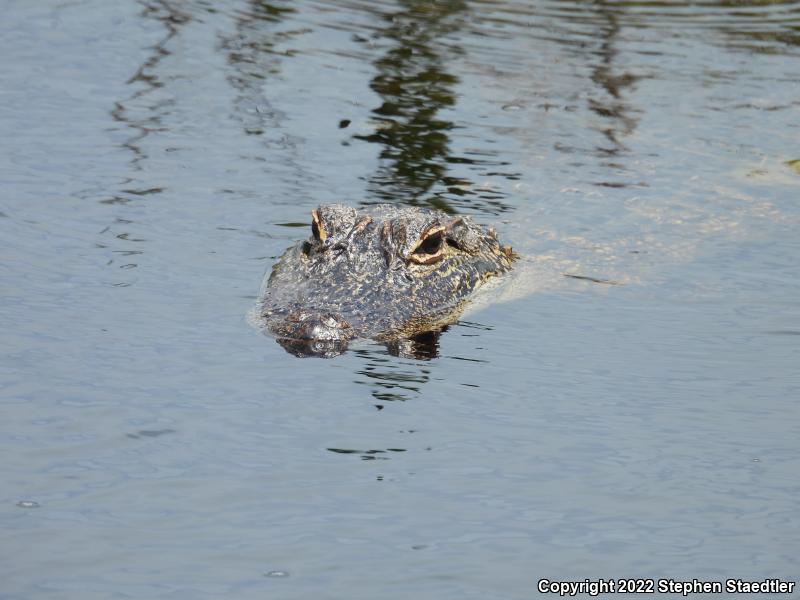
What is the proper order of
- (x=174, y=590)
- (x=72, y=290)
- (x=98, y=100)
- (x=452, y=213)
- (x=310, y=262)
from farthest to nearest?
(x=98, y=100) < (x=452, y=213) < (x=310, y=262) < (x=72, y=290) < (x=174, y=590)

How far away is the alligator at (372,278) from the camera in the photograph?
22.1ft

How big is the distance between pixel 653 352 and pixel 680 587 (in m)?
2.54

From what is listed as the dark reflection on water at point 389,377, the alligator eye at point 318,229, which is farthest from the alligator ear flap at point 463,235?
the dark reflection on water at point 389,377

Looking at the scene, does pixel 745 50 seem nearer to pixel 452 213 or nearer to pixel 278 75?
pixel 278 75

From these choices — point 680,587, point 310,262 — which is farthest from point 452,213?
point 680,587

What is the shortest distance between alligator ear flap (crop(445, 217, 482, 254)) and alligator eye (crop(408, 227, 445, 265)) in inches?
9.4

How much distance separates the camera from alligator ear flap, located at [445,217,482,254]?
319 inches

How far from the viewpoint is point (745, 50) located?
45.1 feet

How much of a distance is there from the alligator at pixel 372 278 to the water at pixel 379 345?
22 cm

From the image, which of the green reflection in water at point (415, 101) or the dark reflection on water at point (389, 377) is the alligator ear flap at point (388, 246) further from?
the green reflection in water at point (415, 101)

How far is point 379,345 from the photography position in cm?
674

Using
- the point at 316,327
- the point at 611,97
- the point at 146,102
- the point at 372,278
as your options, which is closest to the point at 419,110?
the point at 611,97

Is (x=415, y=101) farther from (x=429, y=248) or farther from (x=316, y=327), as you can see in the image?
(x=316, y=327)

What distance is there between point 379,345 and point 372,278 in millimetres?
686
